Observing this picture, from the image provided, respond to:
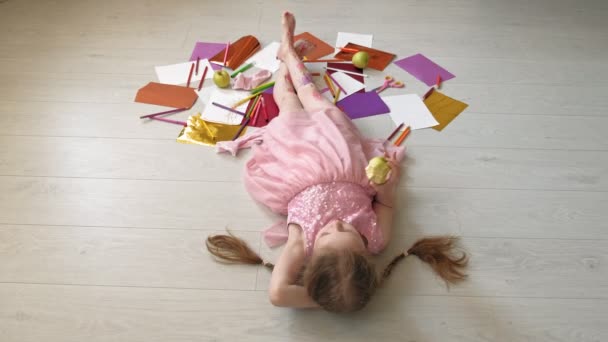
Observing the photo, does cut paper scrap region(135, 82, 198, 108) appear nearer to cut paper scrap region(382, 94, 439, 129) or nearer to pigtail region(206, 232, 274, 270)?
pigtail region(206, 232, 274, 270)

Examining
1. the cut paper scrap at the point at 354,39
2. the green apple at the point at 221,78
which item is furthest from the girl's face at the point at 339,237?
the cut paper scrap at the point at 354,39

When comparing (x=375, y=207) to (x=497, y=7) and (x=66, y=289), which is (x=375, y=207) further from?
(x=497, y=7)

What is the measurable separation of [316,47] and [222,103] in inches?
19.5

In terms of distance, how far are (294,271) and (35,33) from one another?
159cm

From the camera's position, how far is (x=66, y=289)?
1040 mm

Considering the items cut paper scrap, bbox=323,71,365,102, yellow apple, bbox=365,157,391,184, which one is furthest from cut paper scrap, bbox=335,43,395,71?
yellow apple, bbox=365,157,391,184

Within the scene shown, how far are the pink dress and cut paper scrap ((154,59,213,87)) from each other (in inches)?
19.1

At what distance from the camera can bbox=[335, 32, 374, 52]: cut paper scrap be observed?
175 centimetres

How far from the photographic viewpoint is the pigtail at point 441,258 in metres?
1.07

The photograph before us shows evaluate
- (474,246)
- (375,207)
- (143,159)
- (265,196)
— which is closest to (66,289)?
(143,159)

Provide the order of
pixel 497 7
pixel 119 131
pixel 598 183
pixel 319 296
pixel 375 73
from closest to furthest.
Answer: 1. pixel 319 296
2. pixel 598 183
3. pixel 119 131
4. pixel 375 73
5. pixel 497 7

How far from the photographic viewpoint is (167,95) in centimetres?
151

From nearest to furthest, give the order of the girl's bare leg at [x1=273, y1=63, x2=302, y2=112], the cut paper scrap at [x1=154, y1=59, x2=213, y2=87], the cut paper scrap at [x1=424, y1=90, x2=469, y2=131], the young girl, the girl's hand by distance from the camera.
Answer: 1. the young girl
2. the girl's hand
3. the girl's bare leg at [x1=273, y1=63, x2=302, y2=112]
4. the cut paper scrap at [x1=424, y1=90, x2=469, y2=131]
5. the cut paper scrap at [x1=154, y1=59, x2=213, y2=87]

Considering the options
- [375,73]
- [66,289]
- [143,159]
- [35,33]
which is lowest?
[66,289]
